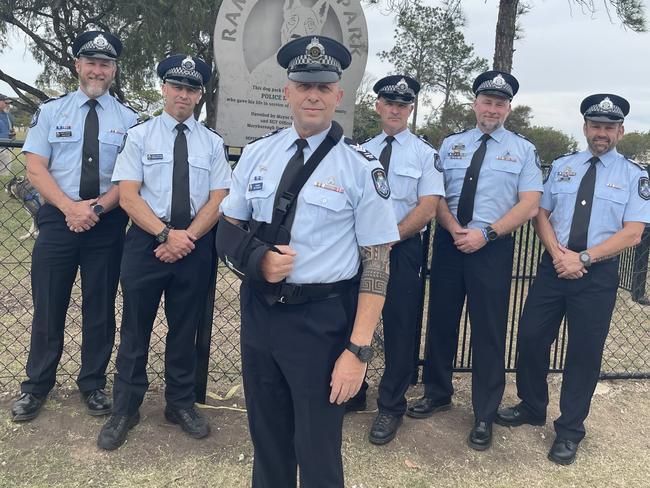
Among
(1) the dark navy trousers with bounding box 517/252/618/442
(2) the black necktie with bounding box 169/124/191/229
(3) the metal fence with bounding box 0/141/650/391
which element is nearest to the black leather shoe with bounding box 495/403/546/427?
(1) the dark navy trousers with bounding box 517/252/618/442

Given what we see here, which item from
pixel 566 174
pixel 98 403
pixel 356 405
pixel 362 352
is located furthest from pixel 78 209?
pixel 566 174

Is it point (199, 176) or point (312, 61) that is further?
point (199, 176)

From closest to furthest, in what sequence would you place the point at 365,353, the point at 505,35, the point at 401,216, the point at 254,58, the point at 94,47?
the point at 365,353 < the point at 94,47 < the point at 401,216 < the point at 254,58 < the point at 505,35

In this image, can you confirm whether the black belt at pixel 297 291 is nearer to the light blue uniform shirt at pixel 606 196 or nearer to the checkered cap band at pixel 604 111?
the light blue uniform shirt at pixel 606 196

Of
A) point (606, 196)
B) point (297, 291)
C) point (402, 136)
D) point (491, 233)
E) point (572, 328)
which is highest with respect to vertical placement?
point (402, 136)

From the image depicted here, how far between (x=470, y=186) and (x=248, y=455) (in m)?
2.09

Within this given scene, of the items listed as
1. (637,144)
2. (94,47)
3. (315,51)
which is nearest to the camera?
(315,51)

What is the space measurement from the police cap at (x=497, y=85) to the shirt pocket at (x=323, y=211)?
1.75m

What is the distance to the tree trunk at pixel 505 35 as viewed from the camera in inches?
292

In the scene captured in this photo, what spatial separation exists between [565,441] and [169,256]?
262 centimetres

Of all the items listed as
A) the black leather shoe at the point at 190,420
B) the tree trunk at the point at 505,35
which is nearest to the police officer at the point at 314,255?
the black leather shoe at the point at 190,420

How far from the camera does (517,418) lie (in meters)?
3.66

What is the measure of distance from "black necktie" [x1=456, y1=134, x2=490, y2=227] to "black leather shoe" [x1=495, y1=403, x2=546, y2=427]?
1.35 m

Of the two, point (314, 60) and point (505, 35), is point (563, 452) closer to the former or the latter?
point (314, 60)
